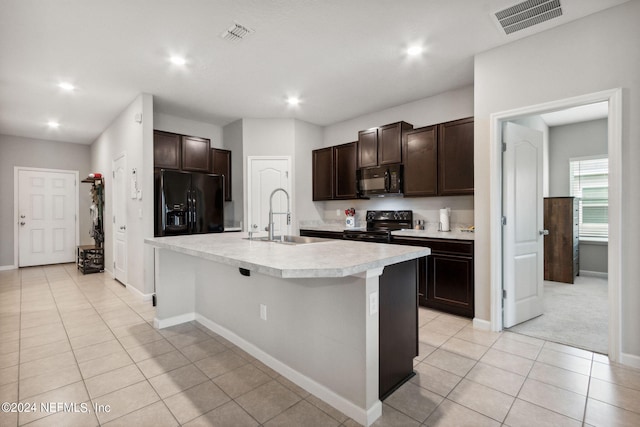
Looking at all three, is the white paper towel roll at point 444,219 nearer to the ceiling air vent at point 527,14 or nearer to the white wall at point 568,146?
the ceiling air vent at point 527,14

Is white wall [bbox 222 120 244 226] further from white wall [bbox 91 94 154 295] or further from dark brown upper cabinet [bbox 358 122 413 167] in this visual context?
dark brown upper cabinet [bbox 358 122 413 167]

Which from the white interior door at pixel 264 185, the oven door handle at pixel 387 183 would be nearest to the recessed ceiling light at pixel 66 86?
the white interior door at pixel 264 185

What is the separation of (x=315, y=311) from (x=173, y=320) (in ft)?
6.42

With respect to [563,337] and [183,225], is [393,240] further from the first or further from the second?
[183,225]

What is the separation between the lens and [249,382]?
209 centimetres

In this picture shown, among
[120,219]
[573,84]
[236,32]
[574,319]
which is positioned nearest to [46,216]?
[120,219]

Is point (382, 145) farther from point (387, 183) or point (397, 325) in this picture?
point (397, 325)

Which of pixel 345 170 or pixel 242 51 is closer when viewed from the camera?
pixel 242 51

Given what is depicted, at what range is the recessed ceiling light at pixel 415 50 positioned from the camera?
2903 millimetres

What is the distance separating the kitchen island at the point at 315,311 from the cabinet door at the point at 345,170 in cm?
265

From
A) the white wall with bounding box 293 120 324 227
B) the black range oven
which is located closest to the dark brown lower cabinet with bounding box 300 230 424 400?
the black range oven

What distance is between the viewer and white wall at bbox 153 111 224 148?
16.0 feet

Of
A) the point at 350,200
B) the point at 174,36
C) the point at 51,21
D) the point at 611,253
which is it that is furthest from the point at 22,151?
the point at 611,253

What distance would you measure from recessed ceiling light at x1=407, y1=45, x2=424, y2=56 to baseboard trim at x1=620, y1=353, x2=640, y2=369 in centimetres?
303
